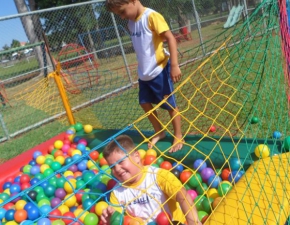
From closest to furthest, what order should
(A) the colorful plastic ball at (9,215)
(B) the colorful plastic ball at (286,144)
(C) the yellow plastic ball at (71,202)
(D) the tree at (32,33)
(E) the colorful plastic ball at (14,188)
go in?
(B) the colorful plastic ball at (286,144), (A) the colorful plastic ball at (9,215), (C) the yellow plastic ball at (71,202), (E) the colorful plastic ball at (14,188), (D) the tree at (32,33)

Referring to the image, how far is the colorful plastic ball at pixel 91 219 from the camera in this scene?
8.06ft

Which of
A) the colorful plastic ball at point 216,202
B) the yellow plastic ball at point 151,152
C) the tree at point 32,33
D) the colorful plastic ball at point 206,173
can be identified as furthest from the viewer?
the tree at point 32,33

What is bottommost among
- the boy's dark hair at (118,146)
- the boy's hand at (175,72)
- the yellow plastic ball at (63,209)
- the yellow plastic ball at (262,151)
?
the yellow plastic ball at (63,209)

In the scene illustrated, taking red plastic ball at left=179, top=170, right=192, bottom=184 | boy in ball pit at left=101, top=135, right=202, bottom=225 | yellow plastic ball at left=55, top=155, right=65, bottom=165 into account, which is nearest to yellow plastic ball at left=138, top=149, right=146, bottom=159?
red plastic ball at left=179, top=170, right=192, bottom=184

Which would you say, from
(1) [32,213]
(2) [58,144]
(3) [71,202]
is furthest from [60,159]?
(1) [32,213]

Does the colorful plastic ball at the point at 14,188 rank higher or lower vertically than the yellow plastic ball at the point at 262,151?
lower

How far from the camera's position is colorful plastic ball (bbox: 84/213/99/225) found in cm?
246

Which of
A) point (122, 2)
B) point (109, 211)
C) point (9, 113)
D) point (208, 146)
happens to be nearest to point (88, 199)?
point (109, 211)

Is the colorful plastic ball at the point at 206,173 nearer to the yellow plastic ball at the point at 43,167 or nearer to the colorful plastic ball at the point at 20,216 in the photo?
the colorful plastic ball at the point at 20,216

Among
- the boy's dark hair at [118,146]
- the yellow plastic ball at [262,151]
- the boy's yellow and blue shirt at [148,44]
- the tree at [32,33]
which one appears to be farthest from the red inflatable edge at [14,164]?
the tree at [32,33]

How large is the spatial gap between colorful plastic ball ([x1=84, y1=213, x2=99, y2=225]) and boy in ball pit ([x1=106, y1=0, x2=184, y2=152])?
845 millimetres

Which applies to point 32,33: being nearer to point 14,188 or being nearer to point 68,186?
→ point 14,188

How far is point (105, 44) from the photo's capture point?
31.1 feet

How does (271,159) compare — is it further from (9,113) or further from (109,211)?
(9,113)
